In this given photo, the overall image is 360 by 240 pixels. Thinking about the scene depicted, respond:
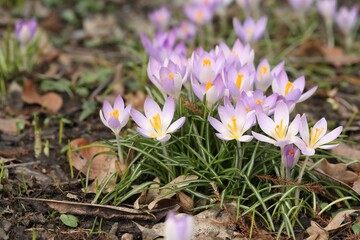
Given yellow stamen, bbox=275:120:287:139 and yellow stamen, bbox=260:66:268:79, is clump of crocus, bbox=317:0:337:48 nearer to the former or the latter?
yellow stamen, bbox=260:66:268:79

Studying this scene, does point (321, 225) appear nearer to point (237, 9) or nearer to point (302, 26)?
point (302, 26)

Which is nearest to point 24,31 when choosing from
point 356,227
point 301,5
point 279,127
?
point 279,127

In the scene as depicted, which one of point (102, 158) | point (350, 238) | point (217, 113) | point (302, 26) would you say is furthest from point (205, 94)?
point (302, 26)

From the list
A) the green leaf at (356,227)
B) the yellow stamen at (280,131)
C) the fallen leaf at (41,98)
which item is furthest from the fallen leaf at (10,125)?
the green leaf at (356,227)

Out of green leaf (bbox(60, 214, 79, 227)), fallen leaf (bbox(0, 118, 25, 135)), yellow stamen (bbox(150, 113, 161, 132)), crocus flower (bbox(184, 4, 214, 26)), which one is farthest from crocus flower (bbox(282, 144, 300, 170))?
crocus flower (bbox(184, 4, 214, 26))

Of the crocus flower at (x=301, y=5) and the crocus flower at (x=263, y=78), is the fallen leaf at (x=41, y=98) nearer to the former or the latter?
the crocus flower at (x=263, y=78)
